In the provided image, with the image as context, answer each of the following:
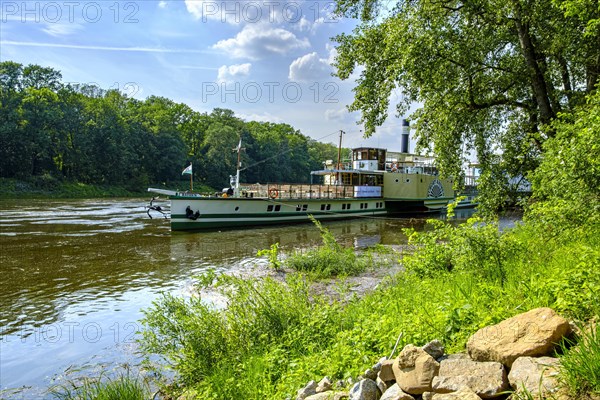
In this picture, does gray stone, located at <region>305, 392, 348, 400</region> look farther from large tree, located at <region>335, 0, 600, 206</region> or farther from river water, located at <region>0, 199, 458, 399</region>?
large tree, located at <region>335, 0, 600, 206</region>

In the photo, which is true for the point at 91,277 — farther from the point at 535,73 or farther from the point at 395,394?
the point at 535,73

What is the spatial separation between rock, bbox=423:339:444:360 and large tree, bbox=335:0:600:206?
28.9ft

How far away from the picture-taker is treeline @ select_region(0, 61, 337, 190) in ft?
182

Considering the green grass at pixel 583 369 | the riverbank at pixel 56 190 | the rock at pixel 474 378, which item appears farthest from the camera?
the riverbank at pixel 56 190

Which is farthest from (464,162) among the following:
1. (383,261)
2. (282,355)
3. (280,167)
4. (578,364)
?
(280,167)

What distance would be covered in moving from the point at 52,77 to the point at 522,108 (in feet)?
240

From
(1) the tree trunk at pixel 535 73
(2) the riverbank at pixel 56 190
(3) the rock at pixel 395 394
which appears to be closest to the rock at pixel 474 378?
(3) the rock at pixel 395 394

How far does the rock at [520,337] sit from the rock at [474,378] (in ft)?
0.38

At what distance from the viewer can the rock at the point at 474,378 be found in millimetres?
2691

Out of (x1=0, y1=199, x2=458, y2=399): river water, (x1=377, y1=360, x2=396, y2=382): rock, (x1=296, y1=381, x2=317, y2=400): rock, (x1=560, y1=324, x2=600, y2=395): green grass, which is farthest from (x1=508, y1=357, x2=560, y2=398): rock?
(x1=0, y1=199, x2=458, y2=399): river water

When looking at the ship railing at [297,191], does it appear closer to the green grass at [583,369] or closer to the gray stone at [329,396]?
the gray stone at [329,396]

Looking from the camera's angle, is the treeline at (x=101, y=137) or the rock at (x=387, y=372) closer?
the rock at (x=387, y=372)

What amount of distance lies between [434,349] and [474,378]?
1.92 ft

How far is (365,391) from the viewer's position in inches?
124
